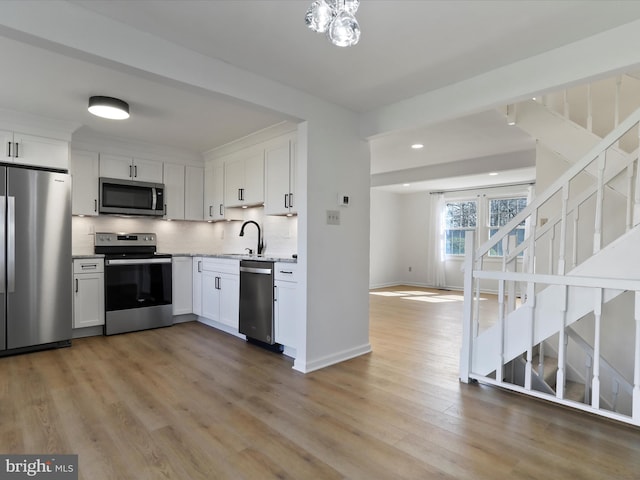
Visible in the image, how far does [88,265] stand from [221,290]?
1.45m

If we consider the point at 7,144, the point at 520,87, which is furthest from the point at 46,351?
the point at 520,87

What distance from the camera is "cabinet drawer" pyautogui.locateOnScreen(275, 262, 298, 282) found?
3162 mm

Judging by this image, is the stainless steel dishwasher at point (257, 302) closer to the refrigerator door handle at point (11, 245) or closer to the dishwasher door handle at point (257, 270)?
the dishwasher door handle at point (257, 270)

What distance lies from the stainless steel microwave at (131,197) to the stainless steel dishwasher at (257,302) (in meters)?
1.66

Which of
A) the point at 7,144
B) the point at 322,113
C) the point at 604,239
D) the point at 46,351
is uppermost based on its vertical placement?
the point at 322,113

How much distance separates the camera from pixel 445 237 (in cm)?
856

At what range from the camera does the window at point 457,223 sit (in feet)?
26.9

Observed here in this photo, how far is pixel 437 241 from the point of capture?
28.1ft

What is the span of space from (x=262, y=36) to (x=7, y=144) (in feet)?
9.67

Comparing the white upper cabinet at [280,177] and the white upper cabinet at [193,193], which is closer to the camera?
the white upper cabinet at [280,177]

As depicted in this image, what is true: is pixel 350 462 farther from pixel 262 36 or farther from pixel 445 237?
pixel 445 237

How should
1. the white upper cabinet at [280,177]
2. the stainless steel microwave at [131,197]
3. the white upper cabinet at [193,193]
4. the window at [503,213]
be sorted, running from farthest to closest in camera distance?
1. the window at [503,213]
2. the white upper cabinet at [193,193]
3. the stainless steel microwave at [131,197]
4. the white upper cabinet at [280,177]
